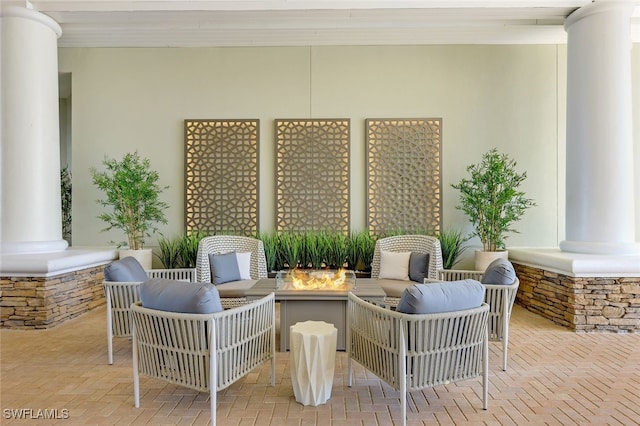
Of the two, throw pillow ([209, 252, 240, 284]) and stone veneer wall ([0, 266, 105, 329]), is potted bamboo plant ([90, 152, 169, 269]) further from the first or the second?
throw pillow ([209, 252, 240, 284])

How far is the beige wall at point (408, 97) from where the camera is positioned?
262 inches

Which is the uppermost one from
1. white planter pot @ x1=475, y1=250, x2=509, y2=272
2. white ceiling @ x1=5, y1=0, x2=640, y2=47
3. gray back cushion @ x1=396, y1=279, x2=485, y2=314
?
white ceiling @ x1=5, y1=0, x2=640, y2=47

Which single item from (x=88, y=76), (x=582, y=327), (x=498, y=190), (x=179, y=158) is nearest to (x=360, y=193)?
(x=498, y=190)

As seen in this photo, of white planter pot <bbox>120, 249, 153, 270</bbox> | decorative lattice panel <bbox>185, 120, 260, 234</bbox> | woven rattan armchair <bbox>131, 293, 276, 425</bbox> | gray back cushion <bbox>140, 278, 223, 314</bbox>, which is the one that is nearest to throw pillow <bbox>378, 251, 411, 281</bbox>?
decorative lattice panel <bbox>185, 120, 260, 234</bbox>

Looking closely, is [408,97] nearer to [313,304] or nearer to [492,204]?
[492,204]

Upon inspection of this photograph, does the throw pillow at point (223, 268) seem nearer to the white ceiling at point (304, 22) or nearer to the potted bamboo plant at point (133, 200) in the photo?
the potted bamboo plant at point (133, 200)

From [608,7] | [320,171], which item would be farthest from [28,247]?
[608,7]

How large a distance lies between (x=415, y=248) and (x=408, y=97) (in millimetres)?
2598

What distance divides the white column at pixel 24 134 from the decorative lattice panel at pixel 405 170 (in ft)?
14.9

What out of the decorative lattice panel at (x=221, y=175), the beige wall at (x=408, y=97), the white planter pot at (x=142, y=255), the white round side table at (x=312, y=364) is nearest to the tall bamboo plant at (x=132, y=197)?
the white planter pot at (x=142, y=255)

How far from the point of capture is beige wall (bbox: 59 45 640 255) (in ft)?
21.8

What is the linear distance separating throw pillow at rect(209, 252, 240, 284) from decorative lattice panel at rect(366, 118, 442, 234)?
2408 millimetres

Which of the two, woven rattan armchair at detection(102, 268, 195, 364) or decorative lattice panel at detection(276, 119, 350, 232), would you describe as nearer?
woven rattan armchair at detection(102, 268, 195, 364)

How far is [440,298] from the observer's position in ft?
8.59
